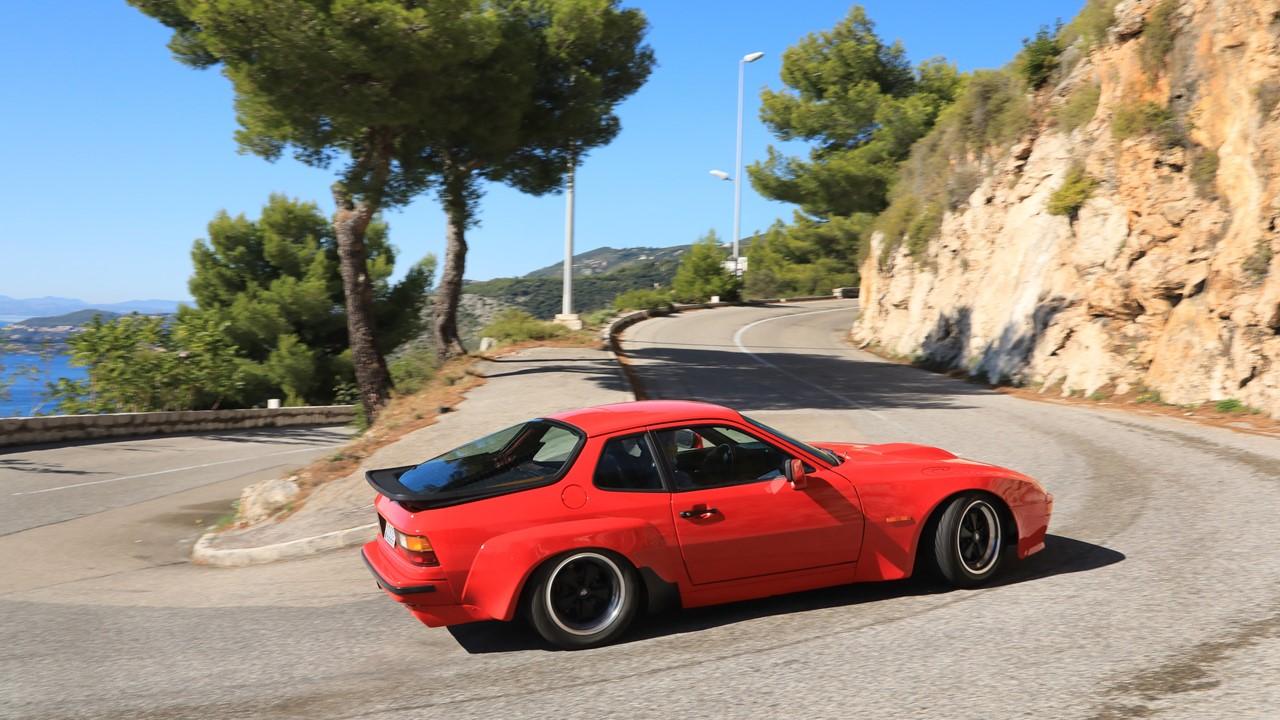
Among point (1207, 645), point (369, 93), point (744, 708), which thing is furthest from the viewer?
point (369, 93)

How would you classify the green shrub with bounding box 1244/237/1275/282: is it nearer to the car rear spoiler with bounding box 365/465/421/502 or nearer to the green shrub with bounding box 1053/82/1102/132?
the green shrub with bounding box 1053/82/1102/132

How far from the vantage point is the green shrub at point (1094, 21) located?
22828mm

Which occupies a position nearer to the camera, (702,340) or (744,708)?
(744,708)

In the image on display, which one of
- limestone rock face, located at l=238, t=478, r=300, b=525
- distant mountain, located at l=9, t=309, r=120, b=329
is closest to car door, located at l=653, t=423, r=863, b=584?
limestone rock face, located at l=238, t=478, r=300, b=525

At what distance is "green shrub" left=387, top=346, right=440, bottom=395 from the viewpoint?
1991cm

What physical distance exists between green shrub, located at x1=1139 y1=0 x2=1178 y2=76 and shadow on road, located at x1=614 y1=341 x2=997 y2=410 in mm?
7018

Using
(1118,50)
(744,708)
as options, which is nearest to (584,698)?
(744,708)

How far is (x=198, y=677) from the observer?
5.30 meters

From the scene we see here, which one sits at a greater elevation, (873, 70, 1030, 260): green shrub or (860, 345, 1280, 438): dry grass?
(873, 70, 1030, 260): green shrub

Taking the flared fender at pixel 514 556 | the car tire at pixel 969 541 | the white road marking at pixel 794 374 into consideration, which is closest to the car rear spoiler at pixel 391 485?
the flared fender at pixel 514 556

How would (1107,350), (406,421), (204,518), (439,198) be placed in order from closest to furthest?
(204,518)
(406,421)
(1107,350)
(439,198)

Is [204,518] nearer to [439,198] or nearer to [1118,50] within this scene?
[439,198]

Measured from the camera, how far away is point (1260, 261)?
1518cm

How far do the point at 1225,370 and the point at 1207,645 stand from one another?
481 inches
